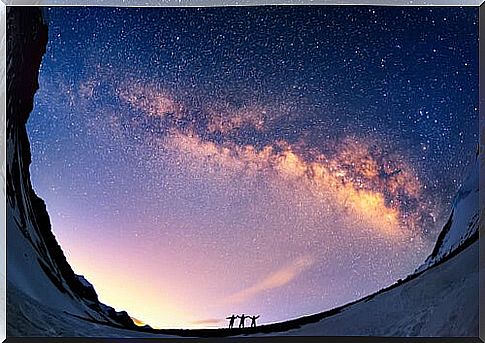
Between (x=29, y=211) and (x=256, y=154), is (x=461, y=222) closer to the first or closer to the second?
(x=256, y=154)

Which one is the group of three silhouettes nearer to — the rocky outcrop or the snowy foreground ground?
the snowy foreground ground

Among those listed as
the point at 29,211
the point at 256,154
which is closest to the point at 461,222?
the point at 256,154

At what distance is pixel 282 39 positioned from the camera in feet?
8.09

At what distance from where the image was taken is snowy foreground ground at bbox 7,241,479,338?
2398mm

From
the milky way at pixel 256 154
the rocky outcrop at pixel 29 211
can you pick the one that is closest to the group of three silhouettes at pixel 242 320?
the milky way at pixel 256 154

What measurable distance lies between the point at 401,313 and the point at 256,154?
705mm

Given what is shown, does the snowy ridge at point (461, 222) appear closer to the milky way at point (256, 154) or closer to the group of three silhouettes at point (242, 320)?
the milky way at point (256, 154)

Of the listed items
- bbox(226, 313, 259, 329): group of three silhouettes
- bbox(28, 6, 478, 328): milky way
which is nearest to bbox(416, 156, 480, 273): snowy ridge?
bbox(28, 6, 478, 328): milky way

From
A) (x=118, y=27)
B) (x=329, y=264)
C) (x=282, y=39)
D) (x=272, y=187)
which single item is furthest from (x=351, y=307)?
(x=118, y=27)

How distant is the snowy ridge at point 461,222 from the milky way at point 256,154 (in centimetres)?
3

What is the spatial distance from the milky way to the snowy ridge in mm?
29

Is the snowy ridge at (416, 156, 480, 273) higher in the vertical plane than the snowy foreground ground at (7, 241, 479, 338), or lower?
higher

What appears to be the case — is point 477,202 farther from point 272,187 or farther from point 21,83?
point 21,83

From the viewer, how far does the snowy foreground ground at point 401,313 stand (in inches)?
94.4
